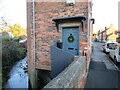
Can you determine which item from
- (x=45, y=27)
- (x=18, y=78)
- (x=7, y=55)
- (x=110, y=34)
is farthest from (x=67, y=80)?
(x=110, y=34)

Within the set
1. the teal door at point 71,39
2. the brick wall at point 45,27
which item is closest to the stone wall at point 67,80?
the teal door at point 71,39

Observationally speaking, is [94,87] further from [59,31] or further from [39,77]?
[39,77]

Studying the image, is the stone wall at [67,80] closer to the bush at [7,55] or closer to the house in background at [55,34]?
the house in background at [55,34]

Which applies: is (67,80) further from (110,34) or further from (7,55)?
(110,34)

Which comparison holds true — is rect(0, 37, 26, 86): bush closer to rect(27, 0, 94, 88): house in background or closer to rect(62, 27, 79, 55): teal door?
rect(27, 0, 94, 88): house in background

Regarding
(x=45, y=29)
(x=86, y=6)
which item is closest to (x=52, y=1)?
(x=45, y=29)

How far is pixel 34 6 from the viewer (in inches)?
193

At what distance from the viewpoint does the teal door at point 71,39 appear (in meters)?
4.25

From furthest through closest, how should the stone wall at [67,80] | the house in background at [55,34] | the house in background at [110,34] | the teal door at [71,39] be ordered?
the house in background at [110,34], the teal door at [71,39], the house in background at [55,34], the stone wall at [67,80]

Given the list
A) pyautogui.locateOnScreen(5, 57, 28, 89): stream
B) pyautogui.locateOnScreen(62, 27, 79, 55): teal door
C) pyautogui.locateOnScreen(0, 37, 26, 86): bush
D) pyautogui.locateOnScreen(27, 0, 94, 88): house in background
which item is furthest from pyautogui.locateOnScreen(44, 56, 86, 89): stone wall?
pyautogui.locateOnScreen(0, 37, 26, 86): bush

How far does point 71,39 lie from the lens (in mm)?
4367

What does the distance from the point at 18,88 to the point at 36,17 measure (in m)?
5.42

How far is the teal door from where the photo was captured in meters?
4.25

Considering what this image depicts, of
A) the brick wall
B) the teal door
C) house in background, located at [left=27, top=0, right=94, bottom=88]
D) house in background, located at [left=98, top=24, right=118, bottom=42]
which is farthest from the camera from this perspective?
house in background, located at [left=98, top=24, right=118, bottom=42]
